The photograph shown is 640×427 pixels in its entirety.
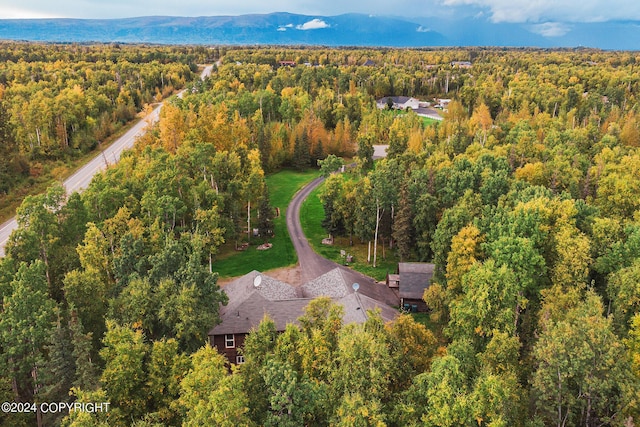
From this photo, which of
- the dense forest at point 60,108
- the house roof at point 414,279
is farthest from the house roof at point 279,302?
the dense forest at point 60,108

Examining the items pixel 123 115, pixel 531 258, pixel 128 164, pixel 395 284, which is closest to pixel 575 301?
pixel 531 258

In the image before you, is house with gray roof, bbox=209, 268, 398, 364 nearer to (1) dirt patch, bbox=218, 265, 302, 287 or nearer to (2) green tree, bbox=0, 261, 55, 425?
(1) dirt patch, bbox=218, 265, 302, 287

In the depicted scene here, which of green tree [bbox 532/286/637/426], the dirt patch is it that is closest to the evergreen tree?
the dirt patch

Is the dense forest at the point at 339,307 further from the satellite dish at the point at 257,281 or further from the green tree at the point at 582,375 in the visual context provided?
the satellite dish at the point at 257,281

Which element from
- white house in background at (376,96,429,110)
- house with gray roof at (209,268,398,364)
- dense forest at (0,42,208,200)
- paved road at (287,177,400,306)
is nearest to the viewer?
house with gray roof at (209,268,398,364)

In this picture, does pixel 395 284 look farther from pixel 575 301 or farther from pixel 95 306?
pixel 95 306
